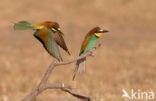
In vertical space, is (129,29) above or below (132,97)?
above

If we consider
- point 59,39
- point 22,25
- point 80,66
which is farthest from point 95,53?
point 22,25

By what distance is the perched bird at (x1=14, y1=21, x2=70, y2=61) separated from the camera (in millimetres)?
4844

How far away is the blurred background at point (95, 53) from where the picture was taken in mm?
10180

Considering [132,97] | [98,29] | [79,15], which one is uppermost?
[79,15]

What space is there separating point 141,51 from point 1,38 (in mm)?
5248

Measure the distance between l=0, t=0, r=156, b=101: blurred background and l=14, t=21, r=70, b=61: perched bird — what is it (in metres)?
1.18

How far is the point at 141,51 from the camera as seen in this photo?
15844 mm

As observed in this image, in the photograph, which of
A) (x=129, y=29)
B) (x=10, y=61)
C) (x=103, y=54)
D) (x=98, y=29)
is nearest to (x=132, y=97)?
(x=98, y=29)

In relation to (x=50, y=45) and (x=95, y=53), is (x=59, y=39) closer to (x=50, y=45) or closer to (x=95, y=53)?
(x=50, y=45)

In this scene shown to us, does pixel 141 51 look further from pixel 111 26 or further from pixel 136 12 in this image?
pixel 136 12

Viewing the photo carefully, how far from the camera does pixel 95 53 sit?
1459 centimetres

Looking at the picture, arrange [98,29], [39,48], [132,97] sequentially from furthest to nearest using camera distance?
[39,48], [132,97], [98,29]

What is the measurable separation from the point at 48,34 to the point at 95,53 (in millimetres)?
9698

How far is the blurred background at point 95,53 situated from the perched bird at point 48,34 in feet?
3.88
